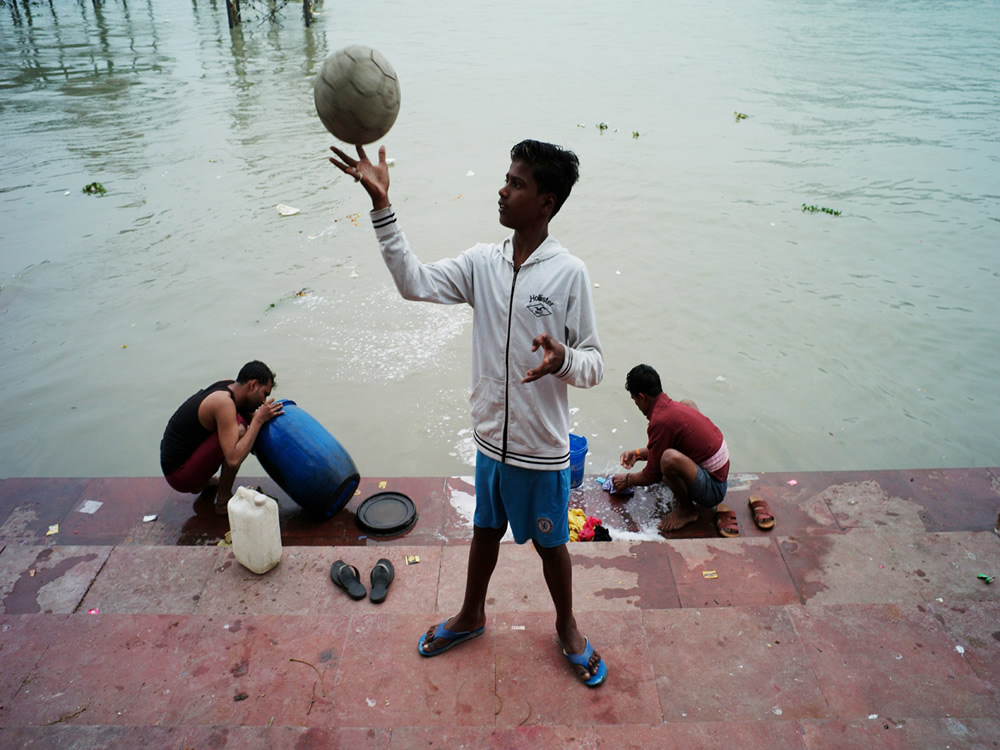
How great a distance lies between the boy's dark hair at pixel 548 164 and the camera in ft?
7.57

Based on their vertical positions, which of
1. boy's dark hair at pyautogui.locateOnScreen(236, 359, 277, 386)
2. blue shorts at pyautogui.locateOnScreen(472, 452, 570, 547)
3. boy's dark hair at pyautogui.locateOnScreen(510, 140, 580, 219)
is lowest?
boy's dark hair at pyautogui.locateOnScreen(236, 359, 277, 386)

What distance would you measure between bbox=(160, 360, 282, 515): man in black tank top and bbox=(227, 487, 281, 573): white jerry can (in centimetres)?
71

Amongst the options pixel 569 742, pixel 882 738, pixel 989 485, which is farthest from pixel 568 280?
pixel 989 485

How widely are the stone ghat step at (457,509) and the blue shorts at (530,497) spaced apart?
55.9 inches

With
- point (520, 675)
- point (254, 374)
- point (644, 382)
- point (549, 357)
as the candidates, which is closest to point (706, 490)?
point (644, 382)

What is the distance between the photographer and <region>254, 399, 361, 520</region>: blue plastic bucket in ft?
13.1

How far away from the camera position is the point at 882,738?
8.13ft

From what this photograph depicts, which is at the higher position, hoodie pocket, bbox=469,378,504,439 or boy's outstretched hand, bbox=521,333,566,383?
boy's outstretched hand, bbox=521,333,566,383

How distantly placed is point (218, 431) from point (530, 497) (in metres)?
2.24

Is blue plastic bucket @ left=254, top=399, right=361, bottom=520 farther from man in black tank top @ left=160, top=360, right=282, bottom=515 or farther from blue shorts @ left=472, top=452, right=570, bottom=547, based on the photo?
blue shorts @ left=472, top=452, right=570, bottom=547

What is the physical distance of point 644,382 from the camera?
13.6ft

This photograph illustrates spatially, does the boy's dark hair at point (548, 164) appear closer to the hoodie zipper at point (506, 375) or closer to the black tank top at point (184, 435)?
the hoodie zipper at point (506, 375)

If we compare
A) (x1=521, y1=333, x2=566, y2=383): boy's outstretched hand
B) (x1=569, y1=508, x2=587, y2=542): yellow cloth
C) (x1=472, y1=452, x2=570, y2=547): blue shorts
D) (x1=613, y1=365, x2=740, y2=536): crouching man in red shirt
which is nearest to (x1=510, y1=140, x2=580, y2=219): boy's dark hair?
(x1=521, y1=333, x2=566, y2=383): boy's outstretched hand

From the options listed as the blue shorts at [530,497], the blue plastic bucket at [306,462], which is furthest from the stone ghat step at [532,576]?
the blue shorts at [530,497]
